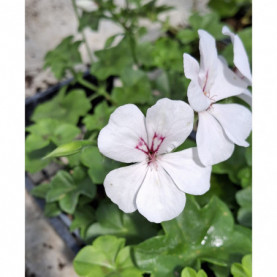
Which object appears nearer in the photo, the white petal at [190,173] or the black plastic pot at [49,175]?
the white petal at [190,173]

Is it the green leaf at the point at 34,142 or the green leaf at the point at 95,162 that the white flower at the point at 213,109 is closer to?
the green leaf at the point at 95,162

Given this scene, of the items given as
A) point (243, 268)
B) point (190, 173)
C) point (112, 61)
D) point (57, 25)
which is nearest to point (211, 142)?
point (190, 173)

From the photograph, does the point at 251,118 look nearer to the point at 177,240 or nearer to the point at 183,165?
the point at 183,165

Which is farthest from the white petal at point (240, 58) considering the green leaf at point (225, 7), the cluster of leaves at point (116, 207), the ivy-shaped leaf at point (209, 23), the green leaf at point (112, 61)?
the green leaf at point (225, 7)

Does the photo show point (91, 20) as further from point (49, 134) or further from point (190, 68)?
point (190, 68)

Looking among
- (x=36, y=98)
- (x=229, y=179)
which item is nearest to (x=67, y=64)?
(x=36, y=98)
